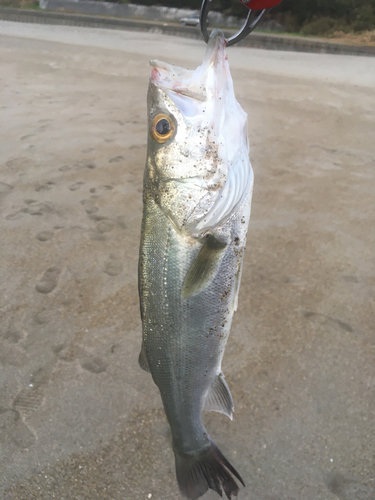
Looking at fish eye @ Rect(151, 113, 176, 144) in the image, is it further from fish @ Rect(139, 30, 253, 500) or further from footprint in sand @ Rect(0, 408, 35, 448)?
footprint in sand @ Rect(0, 408, 35, 448)

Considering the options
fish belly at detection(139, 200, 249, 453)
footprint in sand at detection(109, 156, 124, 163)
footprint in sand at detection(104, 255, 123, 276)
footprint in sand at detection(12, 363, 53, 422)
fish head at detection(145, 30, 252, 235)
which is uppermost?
fish head at detection(145, 30, 252, 235)

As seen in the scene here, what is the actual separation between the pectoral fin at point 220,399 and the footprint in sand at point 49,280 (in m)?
2.12

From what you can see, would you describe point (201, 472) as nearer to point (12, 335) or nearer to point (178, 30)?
point (12, 335)

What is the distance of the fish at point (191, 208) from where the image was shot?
4.81 ft

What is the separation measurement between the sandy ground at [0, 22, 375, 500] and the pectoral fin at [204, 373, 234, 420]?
0.70 m

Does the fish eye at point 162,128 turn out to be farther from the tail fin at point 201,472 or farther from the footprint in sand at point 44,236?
the footprint in sand at point 44,236

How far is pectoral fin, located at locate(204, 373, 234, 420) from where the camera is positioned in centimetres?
175

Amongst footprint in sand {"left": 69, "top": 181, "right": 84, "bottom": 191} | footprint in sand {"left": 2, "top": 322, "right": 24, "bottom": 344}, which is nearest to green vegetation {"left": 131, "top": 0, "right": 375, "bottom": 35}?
footprint in sand {"left": 69, "top": 181, "right": 84, "bottom": 191}

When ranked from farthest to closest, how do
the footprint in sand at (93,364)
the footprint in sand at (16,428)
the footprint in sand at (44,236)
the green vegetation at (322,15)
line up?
the green vegetation at (322,15)
the footprint in sand at (44,236)
the footprint in sand at (93,364)
the footprint in sand at (16,428)

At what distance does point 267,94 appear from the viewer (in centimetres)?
926

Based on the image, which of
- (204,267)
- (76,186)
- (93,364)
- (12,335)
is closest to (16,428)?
(93,364)

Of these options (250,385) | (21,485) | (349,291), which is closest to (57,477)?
(21,485)

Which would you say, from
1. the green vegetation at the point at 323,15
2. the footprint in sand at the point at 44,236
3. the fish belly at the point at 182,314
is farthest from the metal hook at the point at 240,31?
the green vegetation at the point at 323,15

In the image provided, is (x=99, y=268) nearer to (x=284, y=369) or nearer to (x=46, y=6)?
(x=284, y=369)
